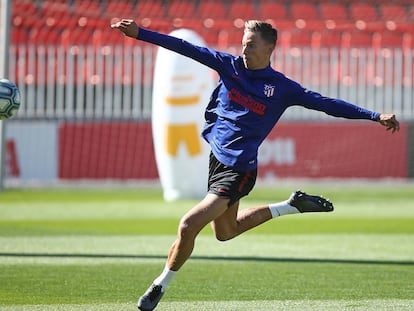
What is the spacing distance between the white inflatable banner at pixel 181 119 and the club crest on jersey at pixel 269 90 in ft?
32.0

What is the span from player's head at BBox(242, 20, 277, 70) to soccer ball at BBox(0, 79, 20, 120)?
8.93ft

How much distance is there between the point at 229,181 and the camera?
7.75 m

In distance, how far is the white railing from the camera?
22.5 m

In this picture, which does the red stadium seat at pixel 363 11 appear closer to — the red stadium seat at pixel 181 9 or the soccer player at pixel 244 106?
the red stadium seat at pixel 181 9

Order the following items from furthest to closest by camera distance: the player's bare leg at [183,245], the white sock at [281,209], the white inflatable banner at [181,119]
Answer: the white inflatable banner at [181,119]
the white sock at [281,209]
the player's bare leg at [183,245]

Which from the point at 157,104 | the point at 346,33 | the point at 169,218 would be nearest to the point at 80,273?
the point at 169,218

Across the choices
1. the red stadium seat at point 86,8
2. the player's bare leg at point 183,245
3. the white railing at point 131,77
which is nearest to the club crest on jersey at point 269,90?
the player's bare leg at point 183,245

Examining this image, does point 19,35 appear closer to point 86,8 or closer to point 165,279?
point 86,8

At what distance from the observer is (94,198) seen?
18.9m

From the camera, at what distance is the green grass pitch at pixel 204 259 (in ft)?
26.5

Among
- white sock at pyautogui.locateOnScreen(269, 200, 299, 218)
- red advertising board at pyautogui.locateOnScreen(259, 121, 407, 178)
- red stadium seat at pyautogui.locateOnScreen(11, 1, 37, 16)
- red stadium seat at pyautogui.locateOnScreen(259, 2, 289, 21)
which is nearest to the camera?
white sock at pyautogui.locateOnScreen(269, 200, 299, 218)

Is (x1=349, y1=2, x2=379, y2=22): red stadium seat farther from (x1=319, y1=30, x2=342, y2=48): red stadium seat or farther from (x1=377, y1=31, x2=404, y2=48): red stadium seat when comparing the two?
(x1=319, y1=30, x2=342, y2=48): red stadium seat

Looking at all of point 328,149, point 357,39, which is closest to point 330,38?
point 357,39

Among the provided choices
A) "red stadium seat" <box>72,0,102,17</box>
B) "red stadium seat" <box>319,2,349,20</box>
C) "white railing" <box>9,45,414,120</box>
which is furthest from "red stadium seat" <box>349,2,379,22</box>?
"red stadium seat" <box>72,0,102,17</box>
